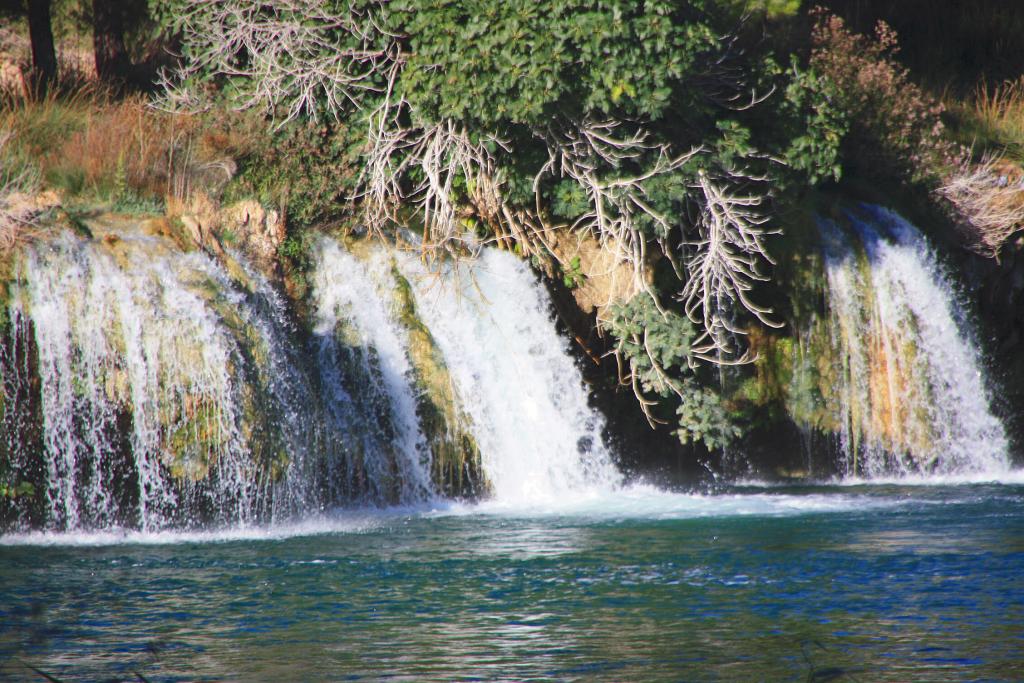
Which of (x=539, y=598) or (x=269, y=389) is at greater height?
(x=269, y=389)

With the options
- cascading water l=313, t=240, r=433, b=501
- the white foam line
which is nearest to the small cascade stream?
cascading water l=313, t=240, r=433, b=501

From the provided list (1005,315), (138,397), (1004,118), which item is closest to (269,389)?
(138,397)

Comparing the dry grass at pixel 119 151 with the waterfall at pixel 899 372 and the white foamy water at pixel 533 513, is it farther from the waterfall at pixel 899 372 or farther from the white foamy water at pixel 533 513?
the waterfall at pixel 899 372

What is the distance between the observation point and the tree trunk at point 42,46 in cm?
1766

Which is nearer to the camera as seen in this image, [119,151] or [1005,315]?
[119,151]

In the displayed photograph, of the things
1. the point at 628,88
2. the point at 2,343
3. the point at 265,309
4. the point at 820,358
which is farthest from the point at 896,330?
the point at 2,343

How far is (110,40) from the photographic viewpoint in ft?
63.1

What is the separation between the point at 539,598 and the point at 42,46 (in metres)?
12.8

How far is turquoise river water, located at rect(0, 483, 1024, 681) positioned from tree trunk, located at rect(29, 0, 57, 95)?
8467 mm

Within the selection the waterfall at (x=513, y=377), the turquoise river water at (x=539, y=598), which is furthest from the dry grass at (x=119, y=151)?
the turquoise river water at (x=539, y=598)

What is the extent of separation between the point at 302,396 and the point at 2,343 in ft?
9.37

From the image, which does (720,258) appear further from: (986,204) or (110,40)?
(110,40)

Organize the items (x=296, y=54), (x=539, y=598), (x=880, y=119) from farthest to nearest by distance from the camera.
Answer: (x=880, y=119), (x=296, y=54), (x=539, y=598)

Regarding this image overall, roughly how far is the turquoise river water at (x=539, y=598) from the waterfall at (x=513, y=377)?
126 centimetres
